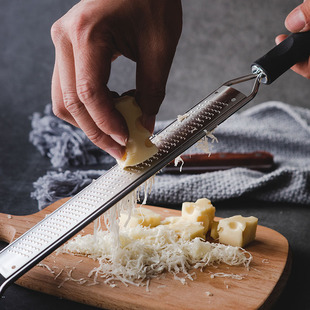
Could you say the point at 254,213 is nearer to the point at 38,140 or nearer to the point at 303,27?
the point at 303,27

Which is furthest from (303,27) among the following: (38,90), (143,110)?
(38,90)

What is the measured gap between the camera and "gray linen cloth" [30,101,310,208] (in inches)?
100

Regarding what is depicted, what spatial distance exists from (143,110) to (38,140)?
1.71 metres

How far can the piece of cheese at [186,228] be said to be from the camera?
6.52 ft

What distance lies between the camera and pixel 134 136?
167cm

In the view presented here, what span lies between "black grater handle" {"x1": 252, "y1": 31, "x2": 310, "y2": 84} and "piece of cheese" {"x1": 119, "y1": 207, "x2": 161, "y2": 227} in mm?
723

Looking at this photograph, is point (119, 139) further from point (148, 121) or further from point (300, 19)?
point (300, 19)

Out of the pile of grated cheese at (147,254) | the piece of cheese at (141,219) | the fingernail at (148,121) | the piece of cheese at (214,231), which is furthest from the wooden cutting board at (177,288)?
the fingernail at (148,121)

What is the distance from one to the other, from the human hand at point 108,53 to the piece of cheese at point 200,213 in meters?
0.52

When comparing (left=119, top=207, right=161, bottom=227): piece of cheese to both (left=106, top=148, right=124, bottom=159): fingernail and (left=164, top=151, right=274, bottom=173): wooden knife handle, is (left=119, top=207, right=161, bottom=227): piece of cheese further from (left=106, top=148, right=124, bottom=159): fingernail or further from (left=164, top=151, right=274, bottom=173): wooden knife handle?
(left=164, top=151, right=274, bottom=173): wooden knife handle

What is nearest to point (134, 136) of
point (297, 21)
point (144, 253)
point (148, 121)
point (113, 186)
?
point (148, 121)

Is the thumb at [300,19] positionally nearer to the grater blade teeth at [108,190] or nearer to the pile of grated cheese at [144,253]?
the grater blade teeth at [108,190]

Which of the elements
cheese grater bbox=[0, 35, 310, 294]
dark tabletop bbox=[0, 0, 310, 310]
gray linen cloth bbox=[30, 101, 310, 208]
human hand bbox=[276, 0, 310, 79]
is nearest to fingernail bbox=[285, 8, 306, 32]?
human hand bbox=[276, 0, 310, 79]

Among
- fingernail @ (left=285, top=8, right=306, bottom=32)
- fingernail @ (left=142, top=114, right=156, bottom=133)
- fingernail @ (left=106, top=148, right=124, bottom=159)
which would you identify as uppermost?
fingernail @ (left=285, top=8, right=306, bottom=32)
